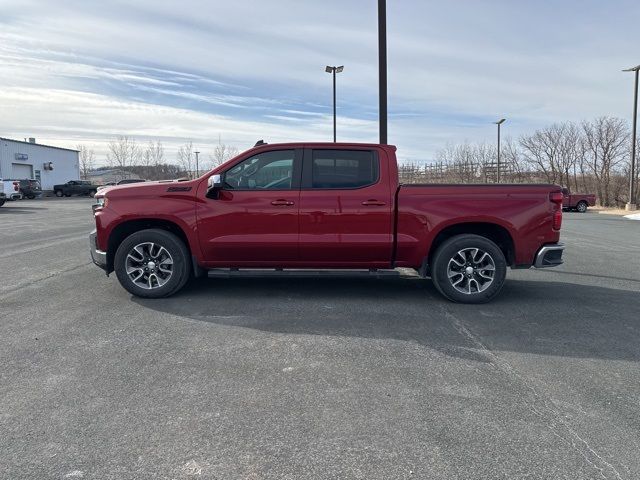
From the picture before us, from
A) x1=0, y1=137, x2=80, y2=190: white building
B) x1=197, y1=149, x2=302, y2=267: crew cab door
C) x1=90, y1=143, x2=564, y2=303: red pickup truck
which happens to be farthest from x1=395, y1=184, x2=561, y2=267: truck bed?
x1=0, y1=137, x2=80, y2=190: white building

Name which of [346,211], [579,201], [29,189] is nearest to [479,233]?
[346,211]

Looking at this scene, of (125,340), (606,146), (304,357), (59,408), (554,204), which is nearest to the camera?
(59,408)

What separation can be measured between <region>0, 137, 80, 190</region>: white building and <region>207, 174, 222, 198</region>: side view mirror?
167ft

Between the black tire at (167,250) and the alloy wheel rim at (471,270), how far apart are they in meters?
3.34

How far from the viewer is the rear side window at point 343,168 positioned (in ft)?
20.0

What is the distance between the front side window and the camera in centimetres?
611

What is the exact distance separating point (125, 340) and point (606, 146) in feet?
137

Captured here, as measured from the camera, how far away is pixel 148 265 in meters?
6.19

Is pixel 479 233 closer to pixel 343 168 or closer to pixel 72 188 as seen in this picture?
pixel 343 168

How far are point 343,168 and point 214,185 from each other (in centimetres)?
162

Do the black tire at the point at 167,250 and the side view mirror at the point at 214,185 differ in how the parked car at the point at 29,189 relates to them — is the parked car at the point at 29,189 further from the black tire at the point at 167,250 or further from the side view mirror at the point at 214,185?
the side view mirror at the point at 214,185

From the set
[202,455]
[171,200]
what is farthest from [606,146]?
[202,455]

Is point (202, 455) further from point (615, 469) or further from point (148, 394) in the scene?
point (615, 469)

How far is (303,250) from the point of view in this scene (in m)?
6.10
